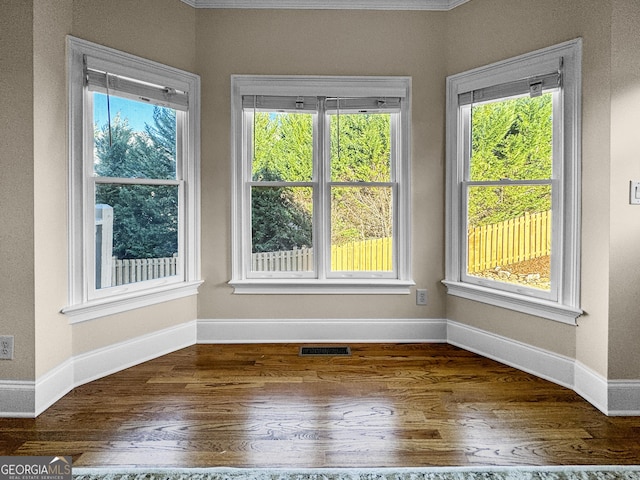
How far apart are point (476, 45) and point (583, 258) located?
1.79 meters

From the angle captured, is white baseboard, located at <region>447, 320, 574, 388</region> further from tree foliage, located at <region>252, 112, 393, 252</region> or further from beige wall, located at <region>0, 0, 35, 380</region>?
beige wall, located at <region>0, 0, 35, 380</region>

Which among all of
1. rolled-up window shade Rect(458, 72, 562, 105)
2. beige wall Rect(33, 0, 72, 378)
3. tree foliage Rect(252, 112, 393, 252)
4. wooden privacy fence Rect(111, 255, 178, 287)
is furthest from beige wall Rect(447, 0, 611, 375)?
beige wall Rect(33, 0, 72, 378)

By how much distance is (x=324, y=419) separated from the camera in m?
2.51

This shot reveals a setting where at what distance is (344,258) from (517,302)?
1.38 metres

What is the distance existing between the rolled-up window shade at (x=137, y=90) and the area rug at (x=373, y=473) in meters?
2.33

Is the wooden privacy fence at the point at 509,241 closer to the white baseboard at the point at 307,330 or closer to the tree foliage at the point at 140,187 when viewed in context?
the white baseboard at the point at 307,330

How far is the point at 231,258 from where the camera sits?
3.88 metres

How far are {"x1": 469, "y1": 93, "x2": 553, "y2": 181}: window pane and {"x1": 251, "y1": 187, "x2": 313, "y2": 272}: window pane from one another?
1387 mm

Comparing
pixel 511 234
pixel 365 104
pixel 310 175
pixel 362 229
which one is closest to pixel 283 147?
pixel 310 175

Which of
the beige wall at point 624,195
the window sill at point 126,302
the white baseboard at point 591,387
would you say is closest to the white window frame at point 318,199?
the window sill at point 126,302

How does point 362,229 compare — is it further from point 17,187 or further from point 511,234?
point 17,187

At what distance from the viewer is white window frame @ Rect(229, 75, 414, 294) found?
3.79 metres

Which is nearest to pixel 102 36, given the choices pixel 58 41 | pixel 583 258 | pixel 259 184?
pixel 58 41

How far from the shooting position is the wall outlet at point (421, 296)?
3900mm
